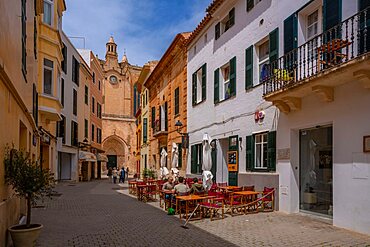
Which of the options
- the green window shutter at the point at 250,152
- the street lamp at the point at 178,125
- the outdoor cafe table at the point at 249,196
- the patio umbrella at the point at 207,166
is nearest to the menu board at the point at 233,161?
the green window shutter at the point at 250,152

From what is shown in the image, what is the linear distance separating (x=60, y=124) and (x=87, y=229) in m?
19.3

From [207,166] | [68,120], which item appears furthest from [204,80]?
[68,120]

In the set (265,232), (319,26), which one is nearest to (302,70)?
(319,26)

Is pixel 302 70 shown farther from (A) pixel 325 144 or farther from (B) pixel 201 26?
(B) pixel 201 26

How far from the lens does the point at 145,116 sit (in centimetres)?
3494

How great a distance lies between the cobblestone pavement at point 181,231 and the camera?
7551 mm

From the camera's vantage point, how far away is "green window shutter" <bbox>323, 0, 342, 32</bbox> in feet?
29.0

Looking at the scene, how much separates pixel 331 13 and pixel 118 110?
175 ft

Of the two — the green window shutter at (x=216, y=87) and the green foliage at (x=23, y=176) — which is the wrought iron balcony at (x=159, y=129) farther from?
the green foliage at (x=23, y=176)

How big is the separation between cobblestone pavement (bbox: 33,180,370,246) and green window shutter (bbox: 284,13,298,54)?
4969 millimetres

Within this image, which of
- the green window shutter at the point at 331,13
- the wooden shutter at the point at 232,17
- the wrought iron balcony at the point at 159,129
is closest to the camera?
the green window shutter at the point at 331,13

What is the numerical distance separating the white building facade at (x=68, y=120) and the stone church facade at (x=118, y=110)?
74.8 ft

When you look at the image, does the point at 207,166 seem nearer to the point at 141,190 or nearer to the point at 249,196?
the point at 249,196

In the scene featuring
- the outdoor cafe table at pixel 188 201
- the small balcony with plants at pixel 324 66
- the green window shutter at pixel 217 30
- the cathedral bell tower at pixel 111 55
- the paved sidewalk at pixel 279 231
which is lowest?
the paved sidewalk at pixel 279 231
